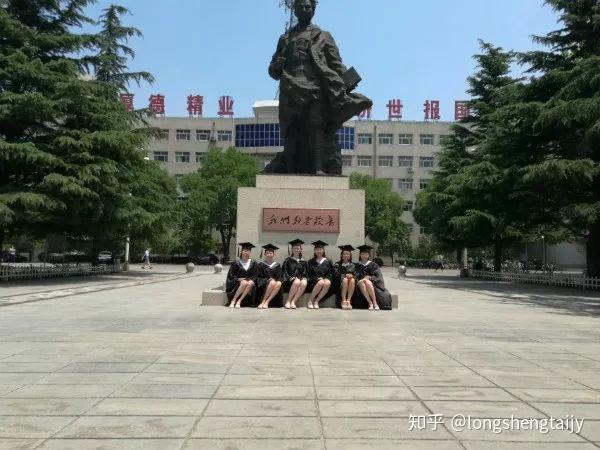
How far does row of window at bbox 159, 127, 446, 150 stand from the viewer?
5388cm

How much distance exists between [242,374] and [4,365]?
1896mm

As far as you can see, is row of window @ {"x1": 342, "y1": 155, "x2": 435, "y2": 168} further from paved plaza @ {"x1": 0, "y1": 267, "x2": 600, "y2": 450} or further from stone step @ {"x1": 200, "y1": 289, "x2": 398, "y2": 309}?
paved plaza @ {"x1": 0, "y1": 267, "x2": 600, "y2": 450}

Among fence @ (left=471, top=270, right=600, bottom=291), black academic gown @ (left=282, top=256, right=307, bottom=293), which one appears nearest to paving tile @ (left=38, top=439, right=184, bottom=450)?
black academic gown @ (left=282, top=256, right=307, bottom=293)

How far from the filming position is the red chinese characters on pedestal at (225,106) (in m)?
55.6

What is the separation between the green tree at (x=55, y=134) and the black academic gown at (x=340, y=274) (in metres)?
9.23

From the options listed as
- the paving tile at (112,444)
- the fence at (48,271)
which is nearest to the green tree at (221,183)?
the fence at (48,271)

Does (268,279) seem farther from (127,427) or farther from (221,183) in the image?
(221,183)

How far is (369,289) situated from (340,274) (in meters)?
0.51

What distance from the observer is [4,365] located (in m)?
4.51

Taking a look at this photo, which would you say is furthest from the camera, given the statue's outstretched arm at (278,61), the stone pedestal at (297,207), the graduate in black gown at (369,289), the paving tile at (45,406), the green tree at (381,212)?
the green tree at (381,212)

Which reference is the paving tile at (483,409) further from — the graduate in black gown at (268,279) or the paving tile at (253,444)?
the graduate in black gown at (268,279)

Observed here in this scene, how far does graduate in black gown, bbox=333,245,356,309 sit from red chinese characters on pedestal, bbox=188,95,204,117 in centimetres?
4913

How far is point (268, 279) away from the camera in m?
9.08

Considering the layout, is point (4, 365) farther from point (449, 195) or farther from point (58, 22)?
point (449, 195)
